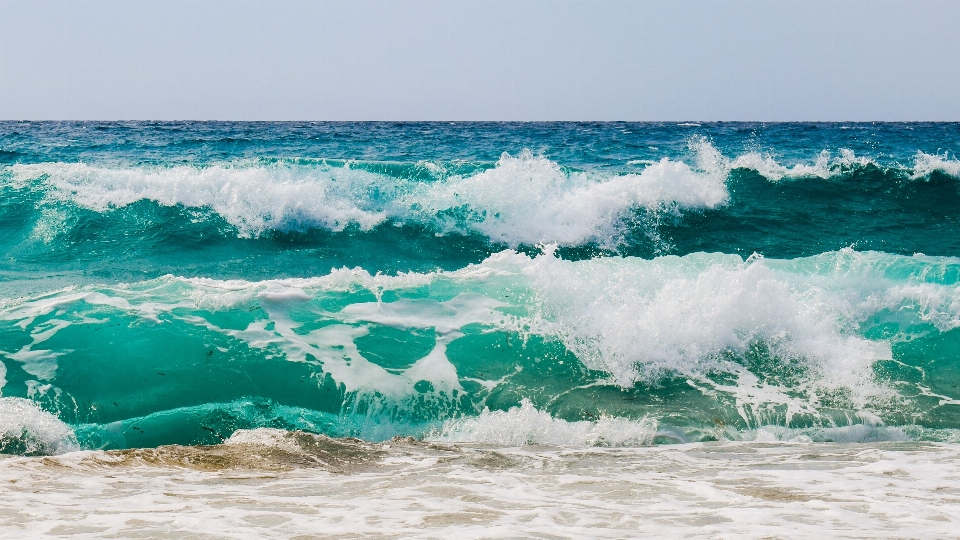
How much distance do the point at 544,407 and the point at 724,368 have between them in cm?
175

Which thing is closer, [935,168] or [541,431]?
[541,431]

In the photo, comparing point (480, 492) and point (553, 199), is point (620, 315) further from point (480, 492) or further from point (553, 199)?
point (553, 199)

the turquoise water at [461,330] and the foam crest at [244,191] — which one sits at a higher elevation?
the foam crest at [244,191]

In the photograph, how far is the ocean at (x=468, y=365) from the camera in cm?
325

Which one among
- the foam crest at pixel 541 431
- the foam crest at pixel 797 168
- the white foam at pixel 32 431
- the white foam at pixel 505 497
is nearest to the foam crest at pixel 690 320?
the foam crest at pixel 541 431

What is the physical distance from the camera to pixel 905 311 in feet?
23.7

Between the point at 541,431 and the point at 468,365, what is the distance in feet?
4.35

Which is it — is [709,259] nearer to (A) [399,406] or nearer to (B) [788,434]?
(B) [788,434]

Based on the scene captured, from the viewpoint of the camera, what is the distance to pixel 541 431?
16.6 feet

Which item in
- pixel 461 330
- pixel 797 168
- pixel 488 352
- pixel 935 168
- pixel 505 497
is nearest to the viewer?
pixel 505 497

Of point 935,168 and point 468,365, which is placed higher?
point 935,168

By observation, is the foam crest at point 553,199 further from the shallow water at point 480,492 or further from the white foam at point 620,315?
the shallow water at point 480,492

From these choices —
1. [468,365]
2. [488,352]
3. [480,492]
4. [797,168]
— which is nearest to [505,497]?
[480,492]

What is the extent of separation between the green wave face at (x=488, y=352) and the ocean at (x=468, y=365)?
26 millimetres
